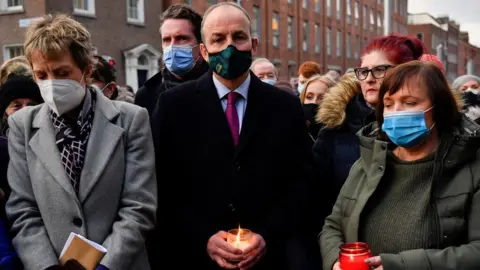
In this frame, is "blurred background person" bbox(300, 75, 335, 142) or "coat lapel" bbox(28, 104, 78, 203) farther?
"blurred background person" bbox(300, 75, 335, 142)

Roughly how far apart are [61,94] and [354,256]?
1627 millimetres

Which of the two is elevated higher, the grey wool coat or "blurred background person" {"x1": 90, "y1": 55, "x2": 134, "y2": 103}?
"blurred background person" {"x1": 90, "y1": 55, "x2": 134, "y2": 103}

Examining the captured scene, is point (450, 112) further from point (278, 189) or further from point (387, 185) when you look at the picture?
point (278, 189)

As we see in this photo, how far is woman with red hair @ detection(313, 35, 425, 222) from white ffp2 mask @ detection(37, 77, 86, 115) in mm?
1543

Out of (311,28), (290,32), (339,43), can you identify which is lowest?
(339,43)

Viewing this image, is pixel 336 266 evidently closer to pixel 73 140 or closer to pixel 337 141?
pixel 337 141

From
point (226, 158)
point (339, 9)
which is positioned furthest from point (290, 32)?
point (226, 158)

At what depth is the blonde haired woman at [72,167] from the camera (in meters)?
2.52

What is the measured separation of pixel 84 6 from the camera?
1867cm

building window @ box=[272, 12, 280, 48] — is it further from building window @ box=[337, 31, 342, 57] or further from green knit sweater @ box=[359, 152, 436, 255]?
green knit sweater @ box=[359, 152, 436, 255]

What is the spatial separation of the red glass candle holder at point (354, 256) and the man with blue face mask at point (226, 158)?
22.7 inches

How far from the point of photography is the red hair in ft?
10.8

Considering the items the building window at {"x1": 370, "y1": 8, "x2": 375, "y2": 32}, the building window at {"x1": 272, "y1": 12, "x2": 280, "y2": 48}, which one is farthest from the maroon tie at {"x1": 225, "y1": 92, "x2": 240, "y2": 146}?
the building window at {"x1": 370, "y1": 8, "x2": 375, "y2": 32}

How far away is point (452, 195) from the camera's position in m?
2.42
